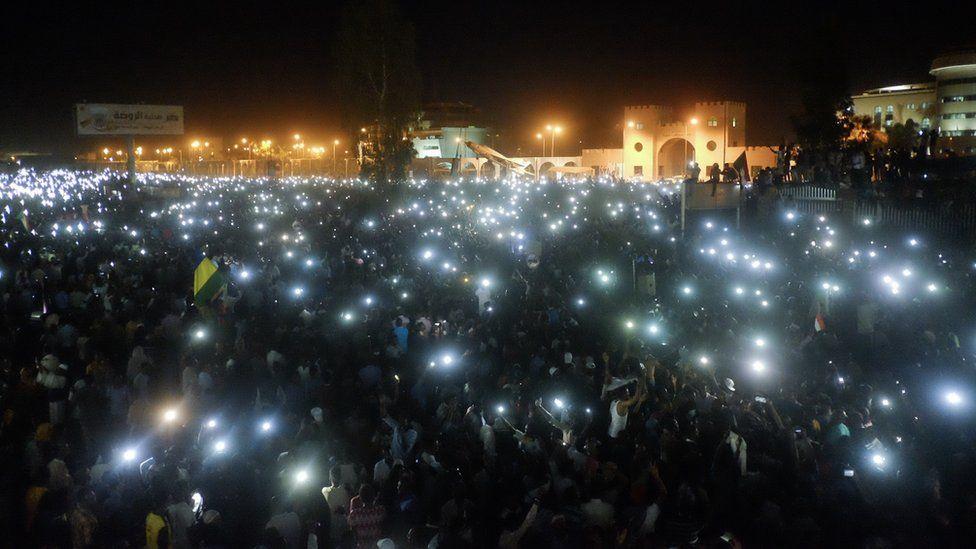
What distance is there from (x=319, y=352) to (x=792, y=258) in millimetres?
9239

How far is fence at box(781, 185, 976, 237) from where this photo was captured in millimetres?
14133

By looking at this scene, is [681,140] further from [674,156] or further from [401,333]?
[401,333]

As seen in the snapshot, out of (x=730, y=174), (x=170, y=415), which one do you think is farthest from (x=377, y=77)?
(x=170, y=415)

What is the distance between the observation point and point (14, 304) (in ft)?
33.6

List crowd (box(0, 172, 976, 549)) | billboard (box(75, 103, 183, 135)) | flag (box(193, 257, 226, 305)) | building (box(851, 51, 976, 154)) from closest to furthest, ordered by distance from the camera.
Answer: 1. crowd (box(0, 172, 976, 549))
2. flag (box(193, 257, 226, 305))
3. billboard (box(75, 103, 183, 135))
4. building (box(851, 51, 976, 154))

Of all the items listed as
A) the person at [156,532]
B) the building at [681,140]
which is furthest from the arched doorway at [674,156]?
the person at [156,532]

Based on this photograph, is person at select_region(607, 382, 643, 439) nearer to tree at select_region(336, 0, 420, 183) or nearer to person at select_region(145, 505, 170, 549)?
person at select_region(145, 505, 170, 549)

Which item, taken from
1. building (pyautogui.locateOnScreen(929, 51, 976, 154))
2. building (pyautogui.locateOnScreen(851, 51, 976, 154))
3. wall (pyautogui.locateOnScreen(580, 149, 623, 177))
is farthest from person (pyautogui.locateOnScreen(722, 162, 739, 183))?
building (pyautogui.locateOnScreen(929, 51, 976, 154))

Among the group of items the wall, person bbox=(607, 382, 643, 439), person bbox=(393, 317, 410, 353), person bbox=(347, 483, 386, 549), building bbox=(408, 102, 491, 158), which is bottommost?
person bbox=(347, 483, 386, 549)

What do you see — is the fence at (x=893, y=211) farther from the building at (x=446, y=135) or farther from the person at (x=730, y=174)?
the building at (x=446, y=135)

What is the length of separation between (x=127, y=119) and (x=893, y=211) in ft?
169

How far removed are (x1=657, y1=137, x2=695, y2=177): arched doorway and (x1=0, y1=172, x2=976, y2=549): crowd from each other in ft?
144

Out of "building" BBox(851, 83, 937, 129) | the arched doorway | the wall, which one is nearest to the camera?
the wall

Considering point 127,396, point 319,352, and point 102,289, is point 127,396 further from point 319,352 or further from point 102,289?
point 102,289
